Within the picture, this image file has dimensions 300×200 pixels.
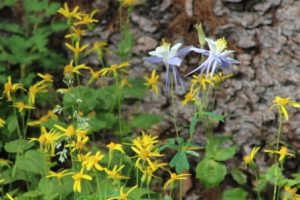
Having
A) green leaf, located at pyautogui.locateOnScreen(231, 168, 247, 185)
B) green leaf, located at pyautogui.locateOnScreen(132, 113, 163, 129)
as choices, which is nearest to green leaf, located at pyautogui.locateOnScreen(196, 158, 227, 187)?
green leaf, located at pyautogui.locateOnScreen(231, 168, 247, 185)

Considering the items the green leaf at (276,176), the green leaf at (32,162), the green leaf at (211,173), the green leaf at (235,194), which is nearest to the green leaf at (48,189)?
the green leaf at (32,162)

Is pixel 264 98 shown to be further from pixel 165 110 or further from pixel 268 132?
pixel 165 110

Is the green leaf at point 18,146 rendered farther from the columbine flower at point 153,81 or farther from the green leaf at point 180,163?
the green leaf at point 180,163

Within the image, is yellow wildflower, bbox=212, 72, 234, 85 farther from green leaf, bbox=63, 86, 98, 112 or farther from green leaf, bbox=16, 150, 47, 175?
green leaf, bbox=16, 150, 47, 175

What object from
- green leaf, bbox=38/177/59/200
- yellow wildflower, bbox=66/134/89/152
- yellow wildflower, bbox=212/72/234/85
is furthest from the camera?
yellow wildflower, bbox=212/72/234/85

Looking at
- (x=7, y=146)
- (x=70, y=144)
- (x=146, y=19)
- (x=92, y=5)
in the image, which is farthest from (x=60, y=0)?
(x=70, y=144)
